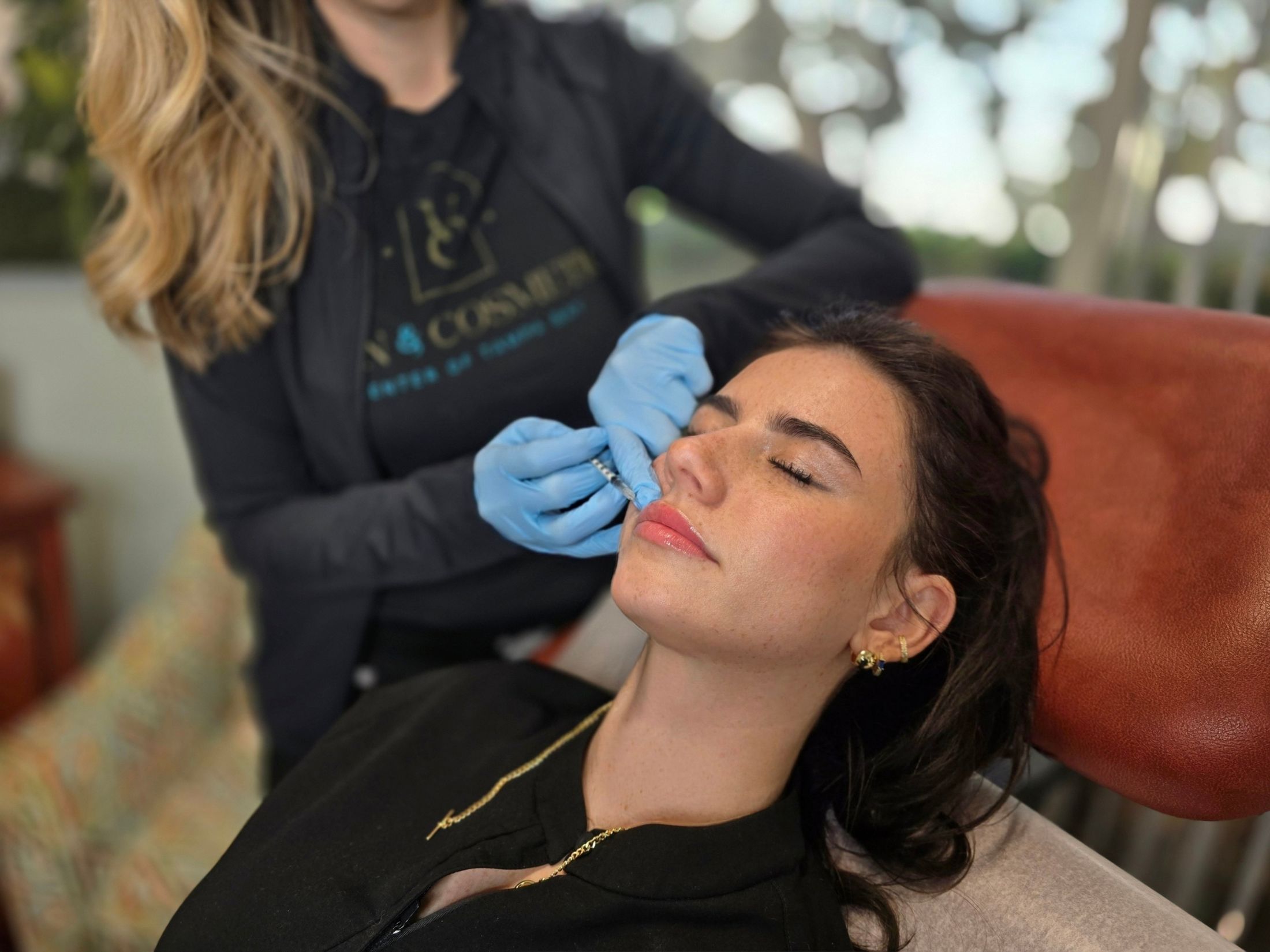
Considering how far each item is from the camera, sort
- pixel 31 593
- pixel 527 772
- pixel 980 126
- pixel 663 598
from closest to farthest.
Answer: pixel 663 598 < pixel 527 772 < pixel 980 126 < pixel 31 593

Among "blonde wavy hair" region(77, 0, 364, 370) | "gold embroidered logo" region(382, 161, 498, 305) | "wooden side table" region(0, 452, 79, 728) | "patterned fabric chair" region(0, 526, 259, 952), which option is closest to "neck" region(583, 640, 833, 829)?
"gold embroidered logo" region(382, 161, 498, 305)

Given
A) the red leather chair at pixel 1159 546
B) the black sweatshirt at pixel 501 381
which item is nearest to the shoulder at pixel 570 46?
the black sweatshirt at pixel 501 381

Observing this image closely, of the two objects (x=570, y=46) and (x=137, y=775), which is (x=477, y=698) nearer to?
(x=570, y=46)

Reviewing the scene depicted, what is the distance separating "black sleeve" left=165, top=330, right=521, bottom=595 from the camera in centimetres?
117

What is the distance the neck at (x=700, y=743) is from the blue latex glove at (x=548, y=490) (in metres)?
0.14

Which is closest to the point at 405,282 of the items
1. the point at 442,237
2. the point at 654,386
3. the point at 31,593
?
the point at 442,237

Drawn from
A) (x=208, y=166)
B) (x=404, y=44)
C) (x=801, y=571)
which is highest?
(x=404, y=44)

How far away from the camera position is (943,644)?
1.03 metres

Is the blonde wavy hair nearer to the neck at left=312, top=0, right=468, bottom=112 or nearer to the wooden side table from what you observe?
the neck at left=312, top=0, right=468, bottom=112

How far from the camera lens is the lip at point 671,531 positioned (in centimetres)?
90

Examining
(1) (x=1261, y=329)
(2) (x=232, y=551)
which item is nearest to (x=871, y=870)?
(1) (x=1261, y=329)

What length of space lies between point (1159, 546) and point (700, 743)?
1.55ft

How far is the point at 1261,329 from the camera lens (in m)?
0.96

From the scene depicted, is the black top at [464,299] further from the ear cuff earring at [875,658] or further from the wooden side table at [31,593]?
the wooden side table at [31,593]
